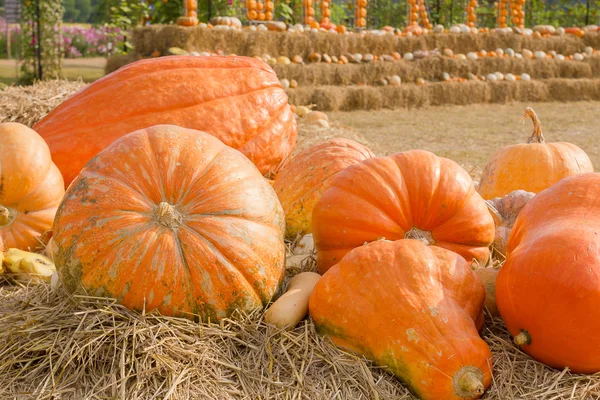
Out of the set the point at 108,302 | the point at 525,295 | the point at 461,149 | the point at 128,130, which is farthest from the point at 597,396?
the point at 461,149

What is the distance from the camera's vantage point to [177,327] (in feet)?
6.85

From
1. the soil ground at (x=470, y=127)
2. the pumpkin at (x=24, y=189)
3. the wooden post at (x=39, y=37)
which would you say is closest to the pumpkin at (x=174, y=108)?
the pumpkin at (x=24, y=189)

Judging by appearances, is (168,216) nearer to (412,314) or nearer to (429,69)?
(412,314)

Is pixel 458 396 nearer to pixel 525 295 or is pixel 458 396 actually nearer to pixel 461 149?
pixel 525 295

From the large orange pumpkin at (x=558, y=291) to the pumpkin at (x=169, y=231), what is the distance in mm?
854

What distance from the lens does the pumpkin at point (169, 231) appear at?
214 cm

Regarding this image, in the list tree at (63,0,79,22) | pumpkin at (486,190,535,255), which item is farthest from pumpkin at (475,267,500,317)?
tree at (63,0,79,22)

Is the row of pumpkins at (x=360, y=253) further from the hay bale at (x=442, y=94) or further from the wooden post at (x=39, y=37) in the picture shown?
the wooden post at (x=39, y=37)

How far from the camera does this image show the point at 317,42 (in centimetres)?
1408

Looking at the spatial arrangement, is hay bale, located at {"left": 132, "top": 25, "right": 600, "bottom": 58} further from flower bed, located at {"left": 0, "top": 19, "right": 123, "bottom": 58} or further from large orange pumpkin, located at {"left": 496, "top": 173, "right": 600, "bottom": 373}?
flower bed, located at {"left": 0, "top": 19, "right": 123, "bottom": 58}

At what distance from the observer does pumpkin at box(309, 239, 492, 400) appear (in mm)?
1934

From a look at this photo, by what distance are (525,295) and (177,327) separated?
112 centimetres

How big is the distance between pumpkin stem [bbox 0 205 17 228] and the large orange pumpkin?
7.62ft

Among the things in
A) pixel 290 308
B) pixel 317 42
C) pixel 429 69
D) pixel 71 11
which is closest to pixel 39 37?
pixel 317 42
